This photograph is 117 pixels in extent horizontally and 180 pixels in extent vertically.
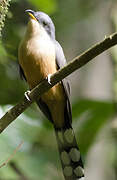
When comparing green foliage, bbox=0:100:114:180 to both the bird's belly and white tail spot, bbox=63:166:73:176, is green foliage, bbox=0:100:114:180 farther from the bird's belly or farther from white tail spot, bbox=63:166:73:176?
the bird's belly

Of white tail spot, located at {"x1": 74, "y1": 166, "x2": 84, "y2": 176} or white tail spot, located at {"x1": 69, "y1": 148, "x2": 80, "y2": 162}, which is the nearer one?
white tail spot, located at {"x1": 74, "y1": 166, "x2": 84, "y2": 176}

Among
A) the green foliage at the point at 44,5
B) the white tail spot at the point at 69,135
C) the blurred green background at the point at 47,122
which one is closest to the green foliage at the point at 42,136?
the blurred green background at the point at 47,122

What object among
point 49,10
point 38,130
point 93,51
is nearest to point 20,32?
point 49,10

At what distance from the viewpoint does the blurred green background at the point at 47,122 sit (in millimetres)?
3475

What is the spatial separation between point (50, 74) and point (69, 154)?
2.44 feet

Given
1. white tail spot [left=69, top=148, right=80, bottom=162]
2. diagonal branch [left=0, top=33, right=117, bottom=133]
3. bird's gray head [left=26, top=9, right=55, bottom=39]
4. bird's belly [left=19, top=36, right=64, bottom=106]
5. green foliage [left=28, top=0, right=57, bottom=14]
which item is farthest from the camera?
green foliage [left=28, top=0, right=57, bottom=14]

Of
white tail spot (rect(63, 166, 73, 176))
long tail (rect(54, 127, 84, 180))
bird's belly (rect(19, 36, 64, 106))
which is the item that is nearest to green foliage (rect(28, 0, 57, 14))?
bird's belly (rect(19, 36, 64, 106))

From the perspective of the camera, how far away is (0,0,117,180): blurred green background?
11.4ft

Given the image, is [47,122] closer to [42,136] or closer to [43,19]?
[42,136]

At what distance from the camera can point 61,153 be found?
349 cm

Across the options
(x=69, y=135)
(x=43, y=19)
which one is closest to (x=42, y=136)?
(x=69, y=135)

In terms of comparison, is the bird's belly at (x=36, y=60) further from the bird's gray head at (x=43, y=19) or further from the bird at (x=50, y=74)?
the bird's gray head at (x=43, y=19)

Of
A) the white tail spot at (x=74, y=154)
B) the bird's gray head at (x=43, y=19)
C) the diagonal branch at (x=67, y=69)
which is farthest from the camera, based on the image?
the bird's gray head at (x=43, y=19)

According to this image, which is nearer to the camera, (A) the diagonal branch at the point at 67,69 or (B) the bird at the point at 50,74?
(A) the diagonal branch at the point at 67,69
